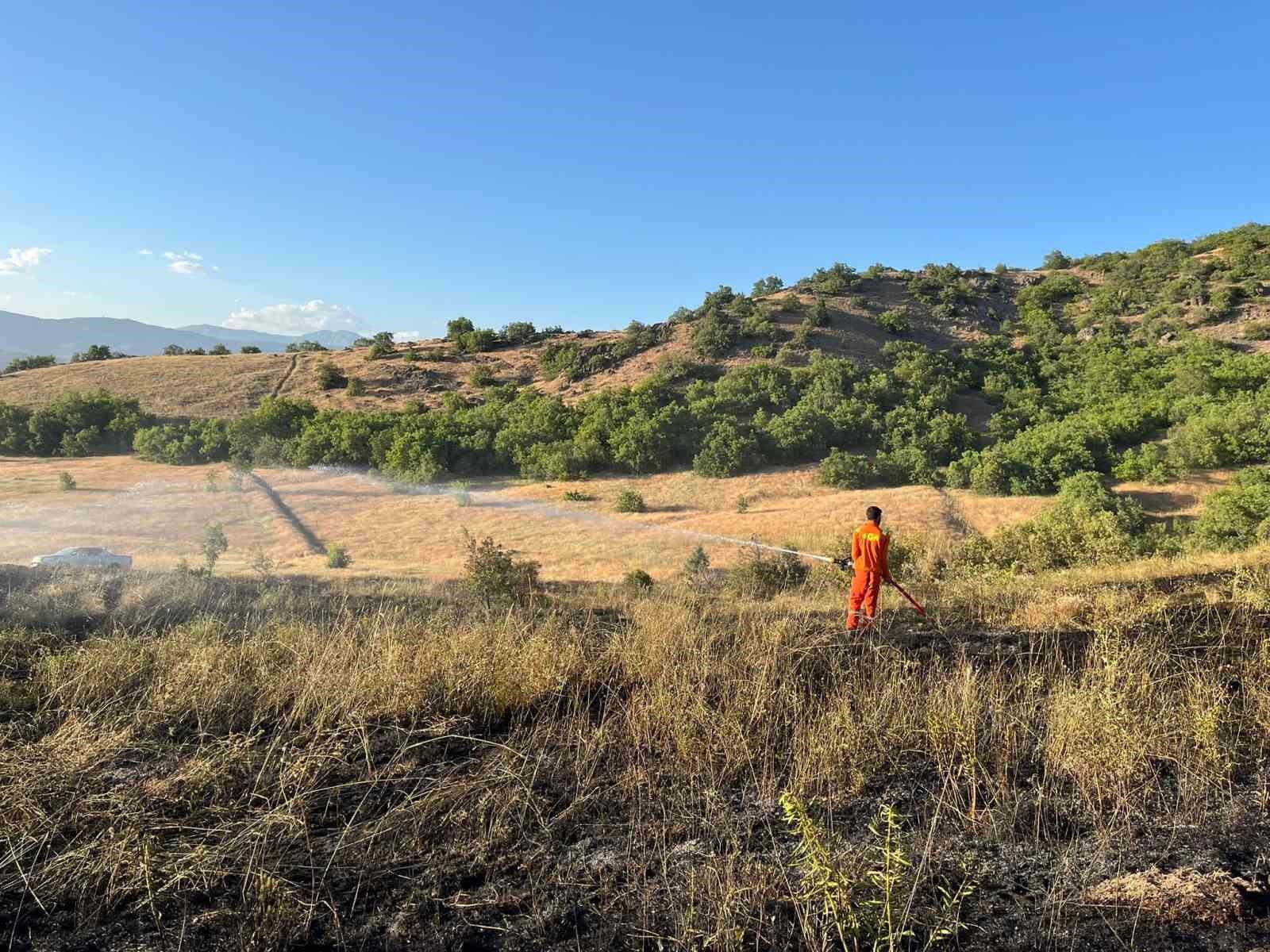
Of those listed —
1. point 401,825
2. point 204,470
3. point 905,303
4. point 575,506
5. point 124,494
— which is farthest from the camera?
point 905,303

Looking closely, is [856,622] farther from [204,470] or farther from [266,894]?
[204,470]

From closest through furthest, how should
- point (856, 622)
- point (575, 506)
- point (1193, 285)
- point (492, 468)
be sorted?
point (856, 622), point (575, 506), point (492, 468), point (1193, 285)

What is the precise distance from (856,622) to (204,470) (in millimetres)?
28310

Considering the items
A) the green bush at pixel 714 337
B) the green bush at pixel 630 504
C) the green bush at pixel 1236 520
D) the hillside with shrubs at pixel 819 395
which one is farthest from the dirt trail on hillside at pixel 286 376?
the green bush at pixel 1236 520

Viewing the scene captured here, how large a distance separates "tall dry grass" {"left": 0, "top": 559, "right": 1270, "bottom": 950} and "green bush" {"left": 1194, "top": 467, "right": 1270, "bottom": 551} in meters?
12.3

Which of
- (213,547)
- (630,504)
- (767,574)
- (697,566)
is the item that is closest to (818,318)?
(630,504)

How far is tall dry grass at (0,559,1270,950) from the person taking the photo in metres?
2.62

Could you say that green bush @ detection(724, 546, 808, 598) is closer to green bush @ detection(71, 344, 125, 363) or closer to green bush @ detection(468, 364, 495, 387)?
green bush @ detection(468, 364, 495, 387)

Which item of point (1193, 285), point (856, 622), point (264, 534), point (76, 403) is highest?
point (1193, 285)

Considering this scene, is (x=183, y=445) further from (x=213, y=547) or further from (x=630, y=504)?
(x=630, y=504)

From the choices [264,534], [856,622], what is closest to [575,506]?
[264,534]

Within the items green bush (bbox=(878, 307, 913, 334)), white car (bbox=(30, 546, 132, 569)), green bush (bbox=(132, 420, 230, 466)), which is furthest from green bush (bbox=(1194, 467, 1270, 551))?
green bush (bbox=(132, 420, 230, 466))

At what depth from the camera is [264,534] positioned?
19.5m

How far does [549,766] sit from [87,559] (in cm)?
1242
